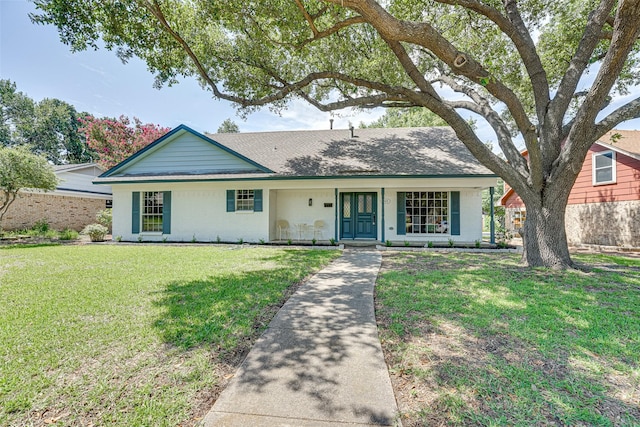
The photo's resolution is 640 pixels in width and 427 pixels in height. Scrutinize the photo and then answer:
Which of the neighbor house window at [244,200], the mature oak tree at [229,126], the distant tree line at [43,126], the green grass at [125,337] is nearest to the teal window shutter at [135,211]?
the neighbor house window at [244,200]

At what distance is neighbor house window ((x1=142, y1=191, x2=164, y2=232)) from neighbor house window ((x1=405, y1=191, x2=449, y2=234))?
436 inches

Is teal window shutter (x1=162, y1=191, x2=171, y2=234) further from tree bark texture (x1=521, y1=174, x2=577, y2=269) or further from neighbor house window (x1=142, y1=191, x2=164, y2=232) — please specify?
tree bark texture (x1=521, y1=174, x2=577, y2=269)

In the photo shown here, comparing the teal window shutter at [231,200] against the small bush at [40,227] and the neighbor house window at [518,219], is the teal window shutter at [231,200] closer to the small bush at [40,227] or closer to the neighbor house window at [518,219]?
the small bush at [40,227]

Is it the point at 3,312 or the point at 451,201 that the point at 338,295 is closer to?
the point at 3,312

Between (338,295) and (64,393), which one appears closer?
(64,393)

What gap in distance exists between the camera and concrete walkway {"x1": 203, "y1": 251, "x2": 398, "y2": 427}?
6.97 feet

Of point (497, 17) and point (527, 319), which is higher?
point (497, 17)

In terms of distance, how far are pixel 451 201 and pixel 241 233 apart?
9.02m

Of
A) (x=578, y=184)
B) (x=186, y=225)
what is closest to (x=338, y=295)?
(x=186, y=225)

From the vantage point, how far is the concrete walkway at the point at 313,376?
212cm

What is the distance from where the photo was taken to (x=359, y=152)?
1314 centimetres

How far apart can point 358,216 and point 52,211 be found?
17924mm

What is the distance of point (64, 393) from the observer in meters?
2.37

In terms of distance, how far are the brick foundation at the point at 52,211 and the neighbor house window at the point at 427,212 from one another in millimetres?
19862
